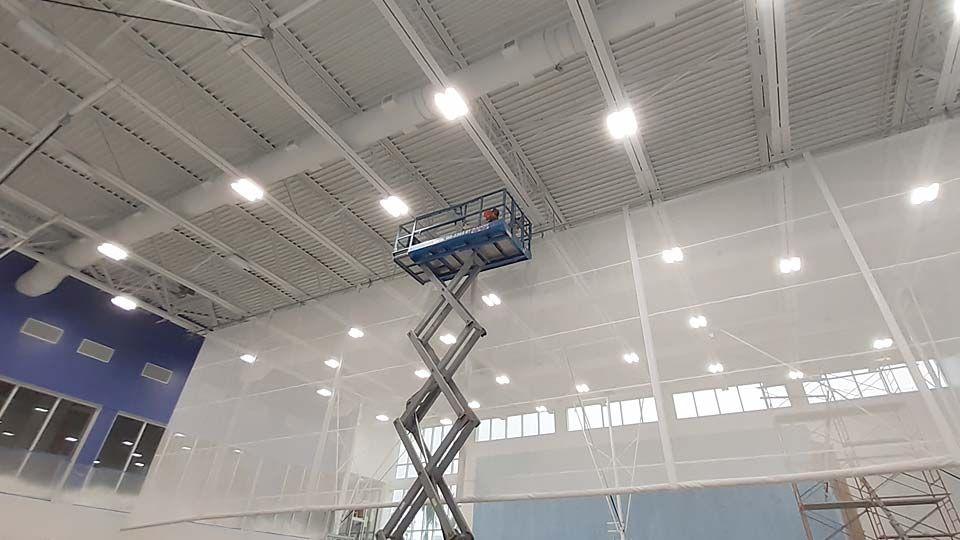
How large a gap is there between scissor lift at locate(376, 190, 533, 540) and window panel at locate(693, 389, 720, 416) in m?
3.71

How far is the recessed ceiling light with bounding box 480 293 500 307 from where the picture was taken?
11448mm

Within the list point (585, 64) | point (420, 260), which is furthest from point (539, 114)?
point (420, 260)

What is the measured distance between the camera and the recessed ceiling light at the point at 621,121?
845 cm

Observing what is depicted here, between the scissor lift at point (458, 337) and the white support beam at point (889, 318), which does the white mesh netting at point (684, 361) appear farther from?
the scissor lift at point (458, 337)

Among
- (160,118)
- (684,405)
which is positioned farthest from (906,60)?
(160,118)

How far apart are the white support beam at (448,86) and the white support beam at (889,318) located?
5449 mm

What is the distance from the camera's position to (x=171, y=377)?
16.8 meters

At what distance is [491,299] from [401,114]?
4631mm

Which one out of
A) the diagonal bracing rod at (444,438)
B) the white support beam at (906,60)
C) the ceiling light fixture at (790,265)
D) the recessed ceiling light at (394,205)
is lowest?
the diagonal bracing rod at (444,438)

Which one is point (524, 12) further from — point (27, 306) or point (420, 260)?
point (27, 306)

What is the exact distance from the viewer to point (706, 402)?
8.35 m

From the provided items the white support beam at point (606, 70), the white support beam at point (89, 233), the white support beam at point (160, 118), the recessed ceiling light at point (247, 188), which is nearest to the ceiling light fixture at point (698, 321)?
the white support beam at point (606, 70)

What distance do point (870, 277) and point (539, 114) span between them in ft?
20.2

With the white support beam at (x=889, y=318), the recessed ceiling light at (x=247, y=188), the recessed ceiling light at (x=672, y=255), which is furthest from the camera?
the recessed ceiling light at (x=672, y=255)
